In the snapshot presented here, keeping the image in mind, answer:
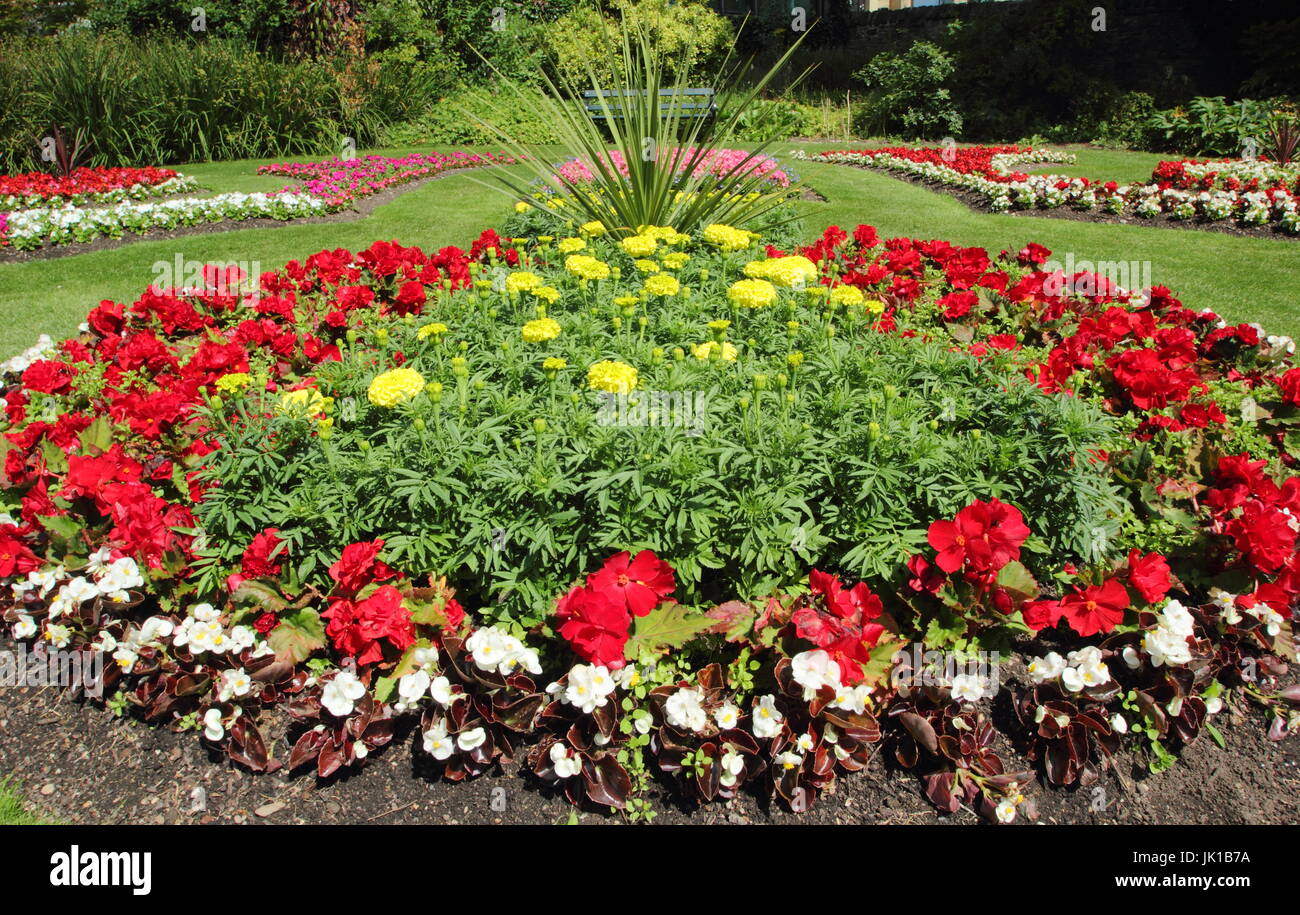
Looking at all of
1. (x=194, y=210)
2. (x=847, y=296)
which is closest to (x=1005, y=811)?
(x=847, y=296)

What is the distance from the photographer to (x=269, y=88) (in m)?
11.8

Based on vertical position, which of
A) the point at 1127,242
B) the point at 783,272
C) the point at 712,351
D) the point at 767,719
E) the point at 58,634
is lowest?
the point at 767,719

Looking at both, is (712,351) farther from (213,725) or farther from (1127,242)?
(1127,242)

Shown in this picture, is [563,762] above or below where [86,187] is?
below

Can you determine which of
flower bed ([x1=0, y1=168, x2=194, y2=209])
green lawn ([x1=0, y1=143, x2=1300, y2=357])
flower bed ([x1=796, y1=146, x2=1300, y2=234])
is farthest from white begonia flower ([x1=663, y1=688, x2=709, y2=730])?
flower bed ([x1=0, y1=168, x2=194, y2=209])

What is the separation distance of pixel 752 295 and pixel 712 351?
24.2 inches

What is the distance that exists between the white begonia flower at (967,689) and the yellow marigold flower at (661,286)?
1.75m

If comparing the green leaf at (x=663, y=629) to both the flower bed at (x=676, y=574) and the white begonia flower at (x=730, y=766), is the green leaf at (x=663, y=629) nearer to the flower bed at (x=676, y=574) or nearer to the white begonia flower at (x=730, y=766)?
the flower bed at (x=676, y=574)

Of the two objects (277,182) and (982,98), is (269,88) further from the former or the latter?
(982,98)

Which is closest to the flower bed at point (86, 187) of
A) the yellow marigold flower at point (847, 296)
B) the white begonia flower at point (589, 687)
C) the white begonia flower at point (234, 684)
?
the white begonia flower at point (234, 684)

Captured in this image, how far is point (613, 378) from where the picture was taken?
7.47 ft

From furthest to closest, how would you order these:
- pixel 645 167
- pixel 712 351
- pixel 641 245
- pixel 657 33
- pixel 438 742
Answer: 1. pixel 657 33
2. pixel 645 167
3. pixel 641 245
4. pixel 712 351
5. pixel 438 742

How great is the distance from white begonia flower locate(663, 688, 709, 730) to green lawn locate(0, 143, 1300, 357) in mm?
3852
